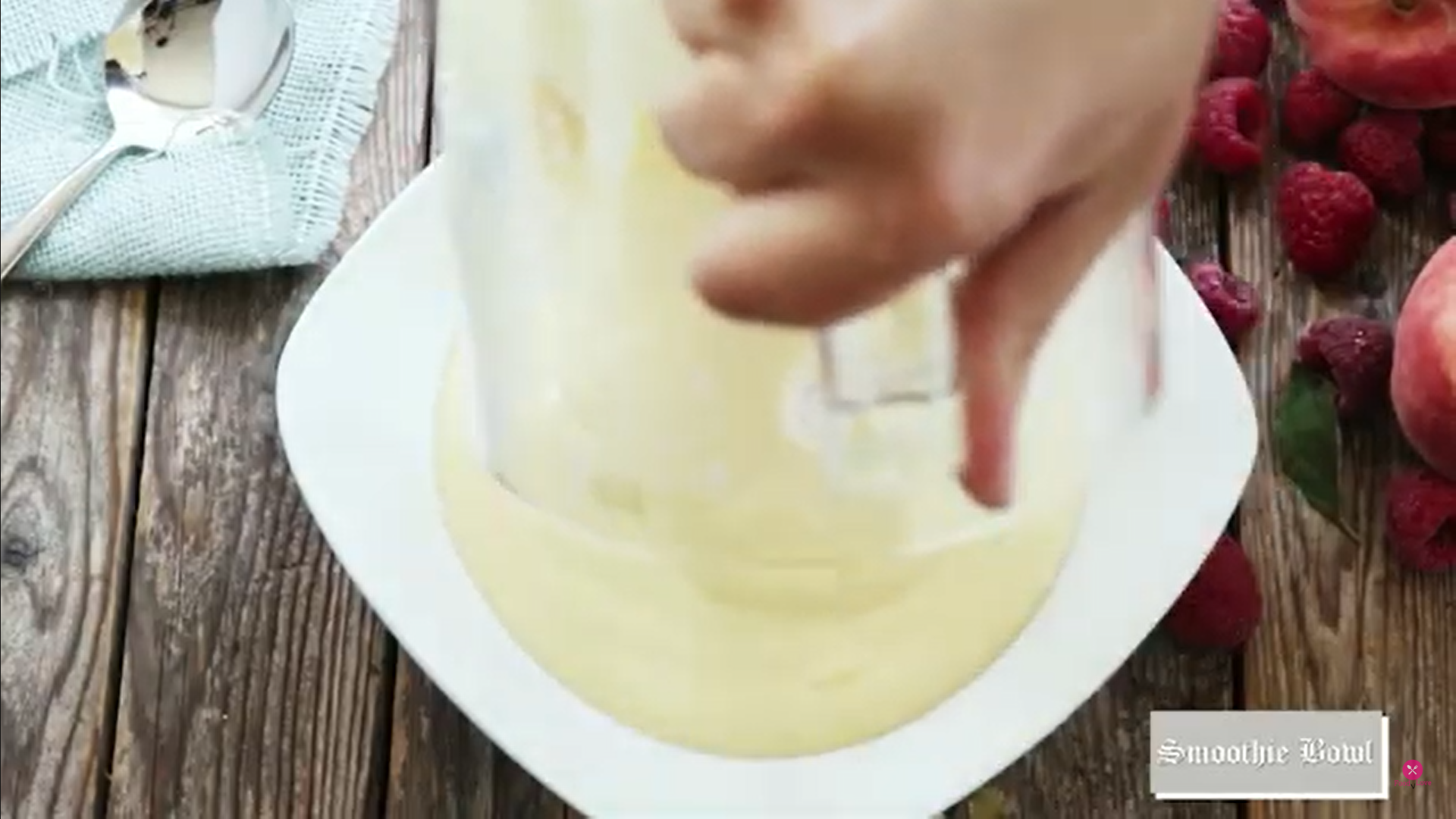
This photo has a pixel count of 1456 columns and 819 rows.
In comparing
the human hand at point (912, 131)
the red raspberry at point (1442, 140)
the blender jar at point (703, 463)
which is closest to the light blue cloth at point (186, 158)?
the blender jar at point (703, 463)

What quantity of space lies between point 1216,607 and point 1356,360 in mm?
106

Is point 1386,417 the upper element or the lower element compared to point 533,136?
lower

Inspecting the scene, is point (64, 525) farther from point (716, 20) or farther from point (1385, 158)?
point (1385, 158)

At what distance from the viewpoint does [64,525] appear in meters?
0.58

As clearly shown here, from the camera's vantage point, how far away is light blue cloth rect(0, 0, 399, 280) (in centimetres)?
62

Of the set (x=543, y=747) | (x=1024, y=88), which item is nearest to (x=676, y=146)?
(x=1024, y=88)

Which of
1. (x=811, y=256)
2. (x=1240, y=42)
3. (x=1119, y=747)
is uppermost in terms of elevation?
(x=811, y=256)

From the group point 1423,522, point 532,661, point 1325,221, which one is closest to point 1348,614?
point 1423,522

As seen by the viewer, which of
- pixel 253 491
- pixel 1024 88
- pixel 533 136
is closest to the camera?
pixel 1024 88

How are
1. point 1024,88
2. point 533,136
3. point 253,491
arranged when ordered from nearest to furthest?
point 1024,88 → point 533,136 → point 253,491

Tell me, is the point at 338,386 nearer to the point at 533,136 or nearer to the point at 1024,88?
the point at 533,136

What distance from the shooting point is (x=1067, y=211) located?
38cm

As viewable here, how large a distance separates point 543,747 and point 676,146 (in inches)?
7.4

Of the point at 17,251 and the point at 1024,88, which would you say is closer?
the point at 1024,88
